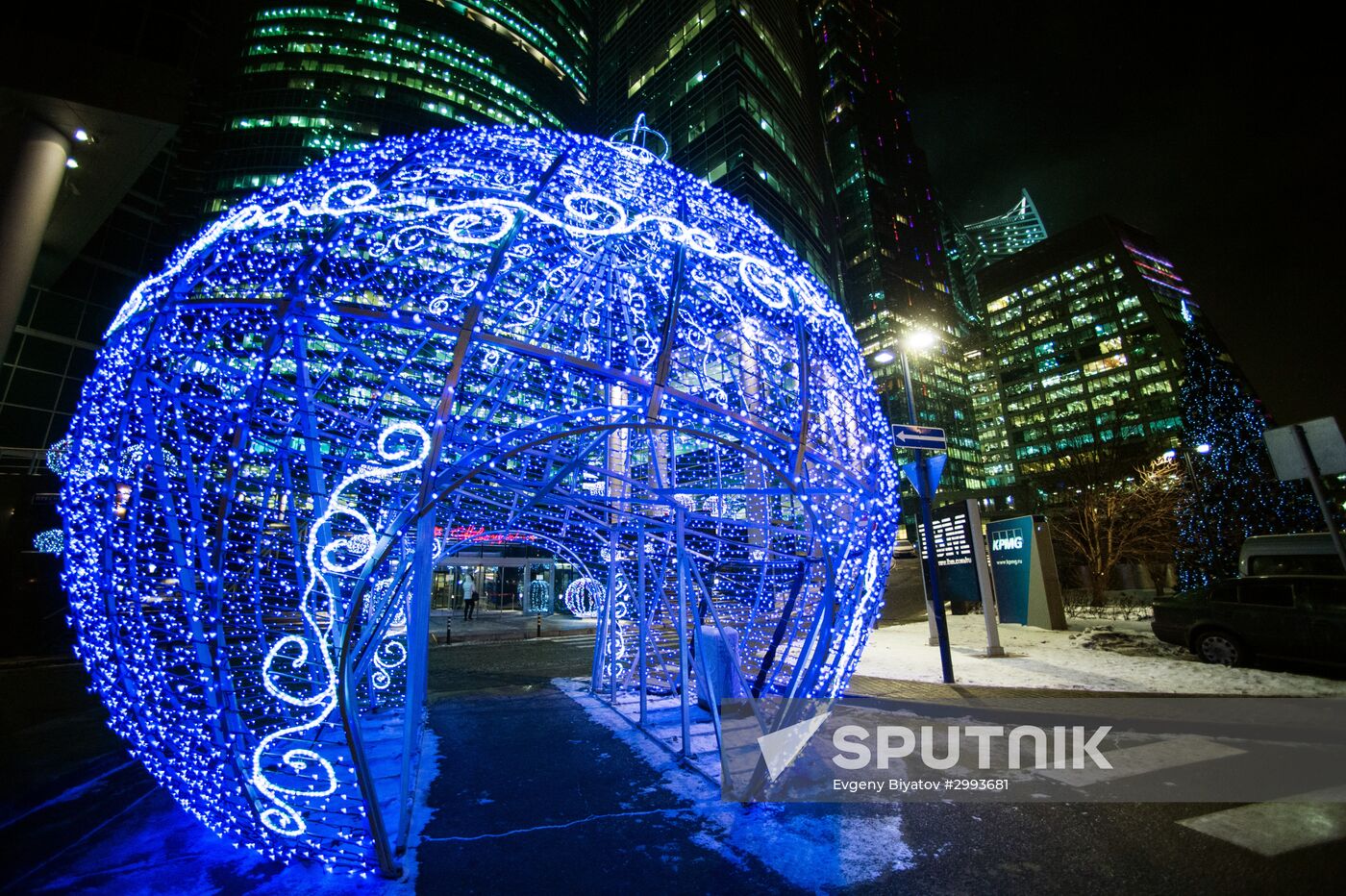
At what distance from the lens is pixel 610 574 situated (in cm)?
741

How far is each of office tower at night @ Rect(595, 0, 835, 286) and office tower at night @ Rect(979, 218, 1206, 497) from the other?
62.4 m

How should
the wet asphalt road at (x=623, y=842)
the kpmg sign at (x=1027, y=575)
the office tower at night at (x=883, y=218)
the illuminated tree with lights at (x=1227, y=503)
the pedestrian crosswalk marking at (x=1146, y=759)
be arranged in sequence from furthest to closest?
the office tower at night at (x=883, y=218)
the illuminated tree with lights at (x=1227, y=503)
the kpmg sign at (x=1027, y=575)
the pedestrian crosswalk marking at (x=1146, y=759)
the wet asphalt road at (x=623, y=842)

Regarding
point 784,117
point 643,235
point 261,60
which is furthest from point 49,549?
point 261,60

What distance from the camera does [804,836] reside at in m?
3.66

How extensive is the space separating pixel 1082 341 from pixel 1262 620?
343 ft

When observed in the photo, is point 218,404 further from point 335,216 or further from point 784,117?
point 784,117

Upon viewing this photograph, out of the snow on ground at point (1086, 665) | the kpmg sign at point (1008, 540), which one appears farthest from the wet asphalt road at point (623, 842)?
the kpmg sign at point (1008, 540)

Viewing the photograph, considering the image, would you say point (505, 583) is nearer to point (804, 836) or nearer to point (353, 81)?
point (804, 836)

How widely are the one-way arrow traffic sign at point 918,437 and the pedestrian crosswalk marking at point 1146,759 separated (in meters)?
4.05

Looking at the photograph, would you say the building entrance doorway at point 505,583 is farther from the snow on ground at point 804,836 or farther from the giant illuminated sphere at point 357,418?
the giant illuminated sphere at point 357,418

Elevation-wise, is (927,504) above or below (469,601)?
above

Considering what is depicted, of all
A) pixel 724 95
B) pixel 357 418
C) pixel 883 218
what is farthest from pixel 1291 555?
pixel 883 218

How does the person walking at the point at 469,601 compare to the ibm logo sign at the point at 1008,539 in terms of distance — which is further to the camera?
the person walking at the point at 469,601

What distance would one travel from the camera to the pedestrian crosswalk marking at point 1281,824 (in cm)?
339
